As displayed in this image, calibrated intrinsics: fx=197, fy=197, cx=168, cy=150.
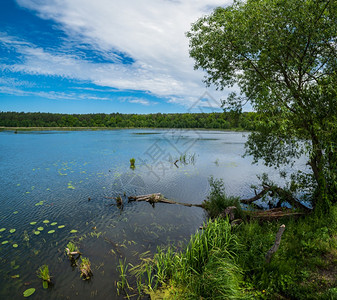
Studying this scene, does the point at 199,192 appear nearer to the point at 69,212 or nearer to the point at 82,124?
the point at 69,212

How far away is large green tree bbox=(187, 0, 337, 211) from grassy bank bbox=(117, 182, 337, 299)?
2.73 m

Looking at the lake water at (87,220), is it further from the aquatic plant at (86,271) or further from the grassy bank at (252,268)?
the grassy bank at (252,268)

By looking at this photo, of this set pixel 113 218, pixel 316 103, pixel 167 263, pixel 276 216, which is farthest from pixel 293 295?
pixel 113 218

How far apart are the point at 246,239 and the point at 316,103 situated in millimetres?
6110

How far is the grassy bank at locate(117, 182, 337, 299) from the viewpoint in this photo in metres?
5.10

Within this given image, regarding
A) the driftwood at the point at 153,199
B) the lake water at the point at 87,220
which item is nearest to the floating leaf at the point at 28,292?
the lake water at the point at 87,220

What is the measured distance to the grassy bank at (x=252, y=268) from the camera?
510 centimetres

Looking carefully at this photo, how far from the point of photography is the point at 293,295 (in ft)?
16.1

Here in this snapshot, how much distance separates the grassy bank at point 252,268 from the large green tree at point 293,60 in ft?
8.96

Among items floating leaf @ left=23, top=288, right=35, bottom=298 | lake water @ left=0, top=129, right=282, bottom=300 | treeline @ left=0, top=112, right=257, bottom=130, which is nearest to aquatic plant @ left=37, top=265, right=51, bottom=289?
lake water @ left=0, top=129, right=282, bottom=300

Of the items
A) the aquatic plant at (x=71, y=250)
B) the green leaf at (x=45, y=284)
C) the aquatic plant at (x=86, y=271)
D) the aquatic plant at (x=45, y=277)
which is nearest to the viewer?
the green leaf at (x=45, y=284)

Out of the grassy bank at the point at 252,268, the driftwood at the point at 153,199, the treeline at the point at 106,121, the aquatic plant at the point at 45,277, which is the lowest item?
the aquatic plant at the point at 45,277

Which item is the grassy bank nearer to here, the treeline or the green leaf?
the green leaf

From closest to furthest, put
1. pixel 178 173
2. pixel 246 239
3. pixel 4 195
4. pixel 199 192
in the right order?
pixel 246 239 < pixel 4 195 < pixel 199 192 < pixel 178 173
